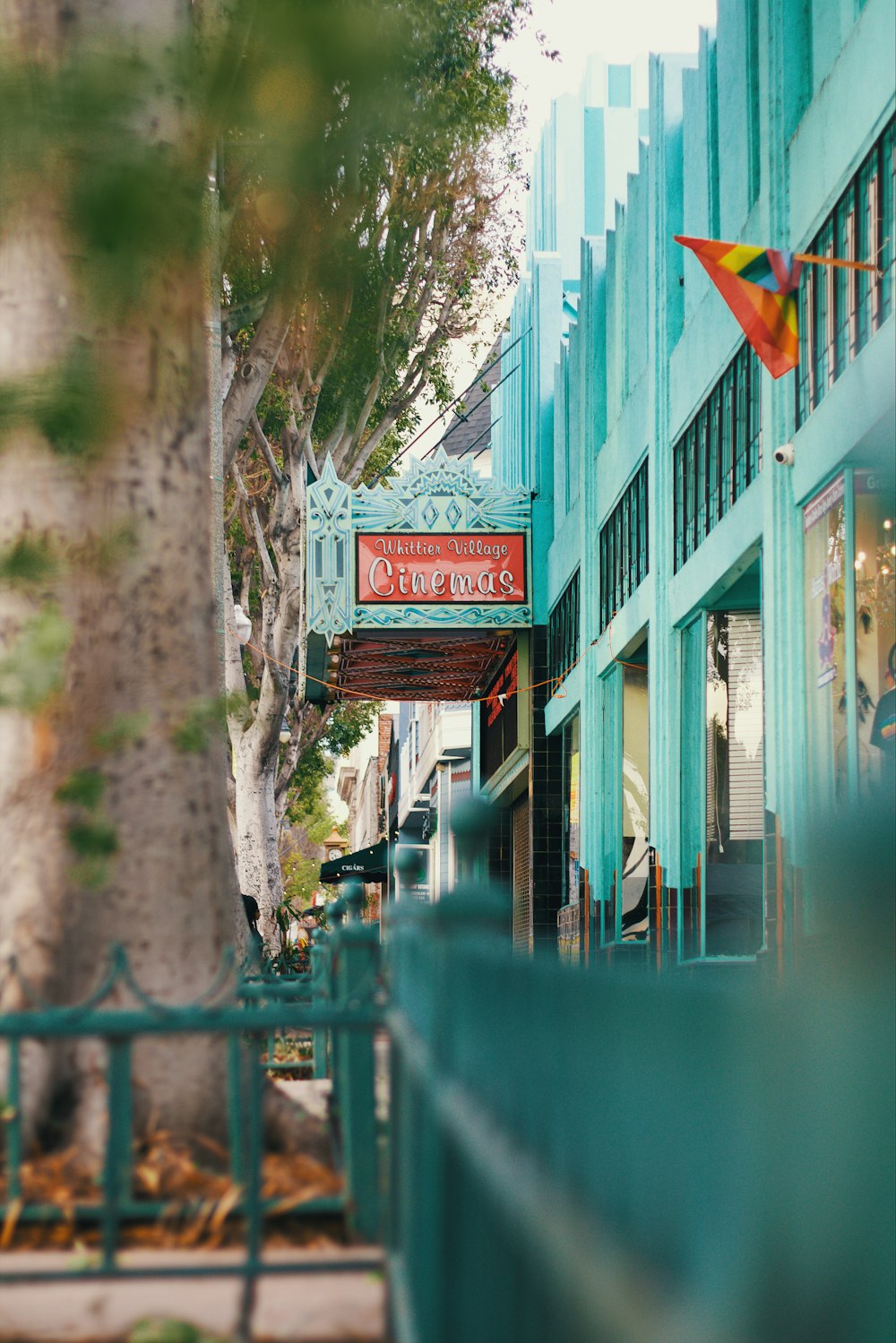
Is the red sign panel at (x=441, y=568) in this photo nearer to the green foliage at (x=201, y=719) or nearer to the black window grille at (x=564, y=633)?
the black window grille at (x=564, y=633)

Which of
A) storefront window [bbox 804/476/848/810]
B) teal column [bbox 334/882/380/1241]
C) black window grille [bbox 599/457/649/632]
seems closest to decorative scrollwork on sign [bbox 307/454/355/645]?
black window grille [bbox 599/457/649/632]

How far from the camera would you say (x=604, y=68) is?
24.4 metres

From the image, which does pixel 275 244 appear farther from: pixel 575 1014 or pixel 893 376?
pixel 893 376

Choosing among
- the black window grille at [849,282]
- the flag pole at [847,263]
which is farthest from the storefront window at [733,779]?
the flag pole at [847,263]

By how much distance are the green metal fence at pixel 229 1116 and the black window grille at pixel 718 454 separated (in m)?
8.23

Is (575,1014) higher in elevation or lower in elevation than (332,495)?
lower

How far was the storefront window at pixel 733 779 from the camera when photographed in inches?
527

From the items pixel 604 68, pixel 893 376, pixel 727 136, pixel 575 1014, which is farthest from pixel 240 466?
pixel 575 1014

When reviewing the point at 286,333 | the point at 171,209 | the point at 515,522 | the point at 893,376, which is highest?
the point at 286,333

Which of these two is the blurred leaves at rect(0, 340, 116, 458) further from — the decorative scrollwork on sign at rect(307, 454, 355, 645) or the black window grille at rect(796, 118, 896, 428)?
the decorative scrollwork on sign at rect(307, 454, 355, 645)

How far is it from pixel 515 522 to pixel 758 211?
9.78 metres

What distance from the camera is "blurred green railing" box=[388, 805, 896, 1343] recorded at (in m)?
0.78

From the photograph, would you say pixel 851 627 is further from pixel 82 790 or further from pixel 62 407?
pixel 62 407

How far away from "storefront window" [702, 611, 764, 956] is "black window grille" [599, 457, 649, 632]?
2551 mm
